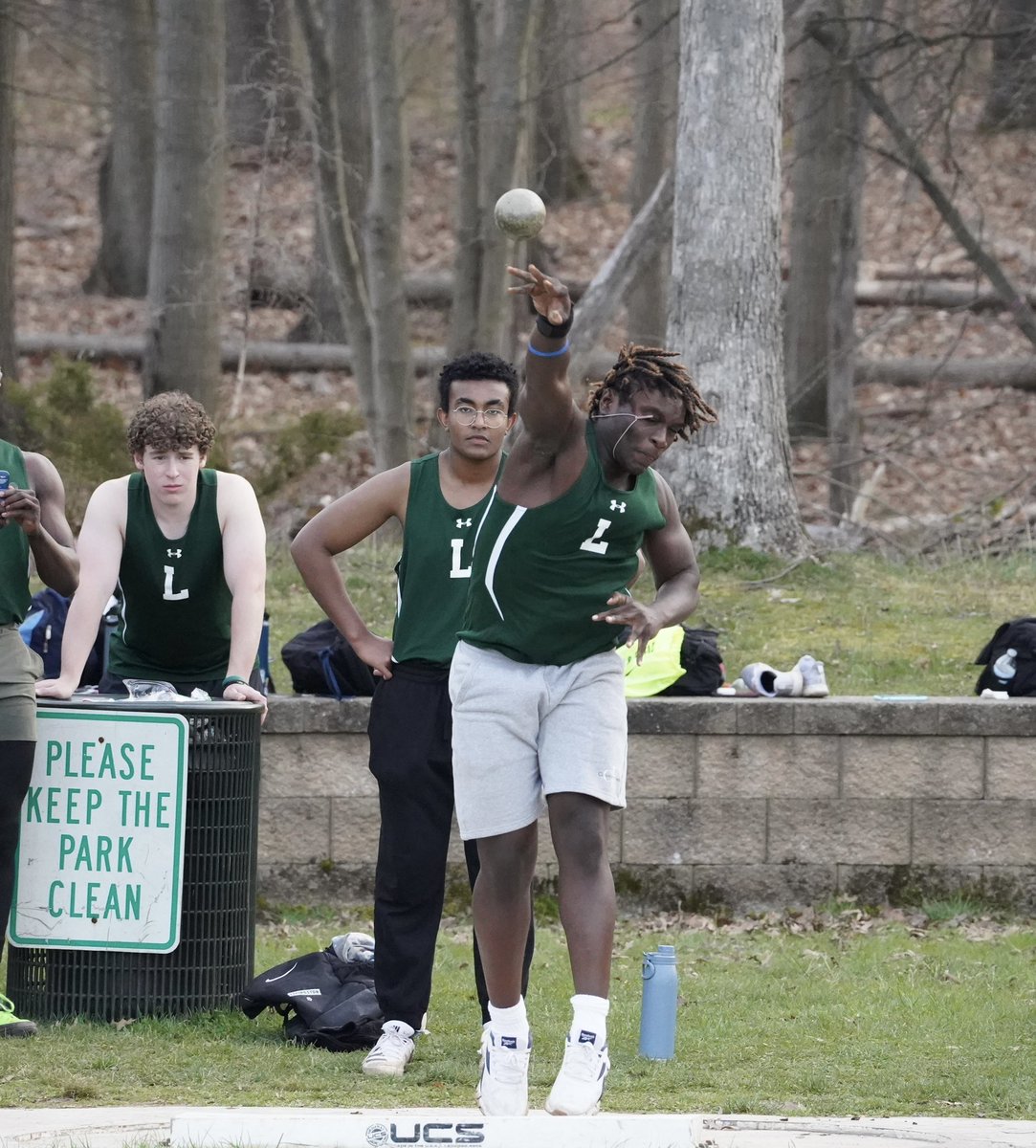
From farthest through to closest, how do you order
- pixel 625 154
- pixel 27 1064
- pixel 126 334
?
1. pixel 625 154
2. pixel 126 334
3. pixel 27 1064

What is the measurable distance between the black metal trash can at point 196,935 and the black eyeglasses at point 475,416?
1223mm

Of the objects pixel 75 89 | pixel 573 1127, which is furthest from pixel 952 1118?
Result: pixel 75 89

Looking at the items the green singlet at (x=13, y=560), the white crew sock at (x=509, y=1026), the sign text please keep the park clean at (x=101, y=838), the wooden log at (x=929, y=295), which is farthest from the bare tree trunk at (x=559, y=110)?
the white crew sock at (x=509, y=1026)

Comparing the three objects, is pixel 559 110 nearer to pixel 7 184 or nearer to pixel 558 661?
pixel 7 184

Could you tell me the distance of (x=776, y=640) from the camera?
951cm

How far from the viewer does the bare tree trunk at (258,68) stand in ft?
51.2

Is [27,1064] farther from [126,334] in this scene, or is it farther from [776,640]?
[126,334]

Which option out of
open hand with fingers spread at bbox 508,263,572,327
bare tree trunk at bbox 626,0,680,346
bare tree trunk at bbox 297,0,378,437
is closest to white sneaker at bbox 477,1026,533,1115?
open hand with fingers spread at bbox 508,263,572,327

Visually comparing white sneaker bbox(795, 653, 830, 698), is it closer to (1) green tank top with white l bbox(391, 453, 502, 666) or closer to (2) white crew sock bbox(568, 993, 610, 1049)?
(1) green tank top with white l bbox(391, 453, 502, 666)

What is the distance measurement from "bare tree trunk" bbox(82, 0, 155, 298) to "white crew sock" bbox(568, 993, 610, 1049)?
687 inches

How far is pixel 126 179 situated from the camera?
2298cm

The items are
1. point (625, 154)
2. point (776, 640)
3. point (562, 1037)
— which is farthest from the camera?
point (625, 154)

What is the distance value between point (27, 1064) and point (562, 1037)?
163 centimetres

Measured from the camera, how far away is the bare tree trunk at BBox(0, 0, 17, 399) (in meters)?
14.2
